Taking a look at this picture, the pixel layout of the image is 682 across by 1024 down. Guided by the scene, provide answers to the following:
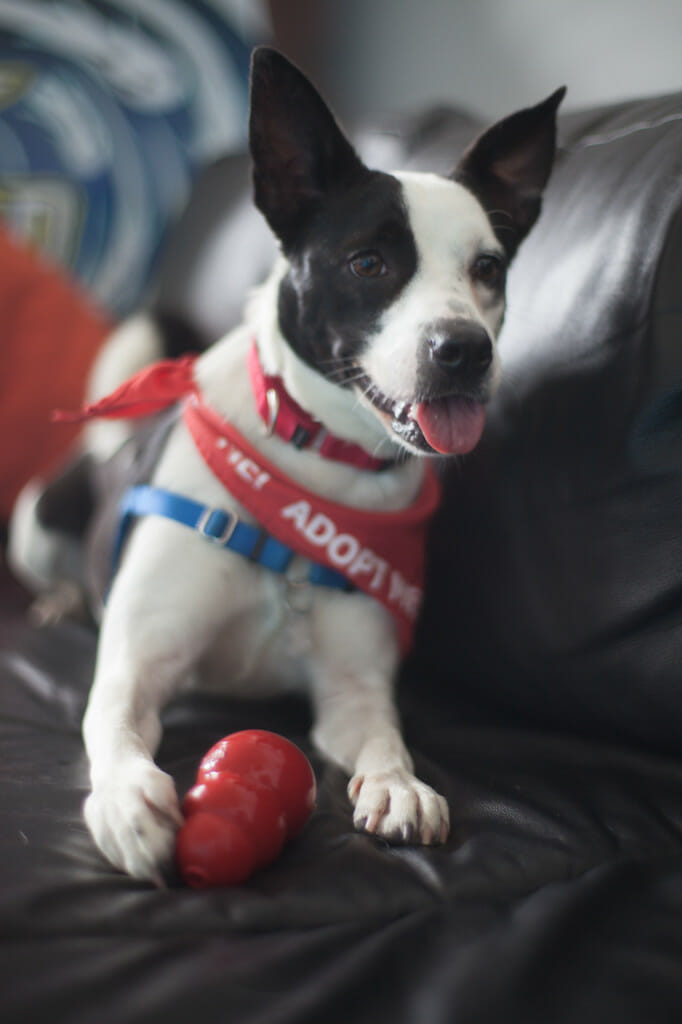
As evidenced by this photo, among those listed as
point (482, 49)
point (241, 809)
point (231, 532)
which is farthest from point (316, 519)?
point (482, 49)

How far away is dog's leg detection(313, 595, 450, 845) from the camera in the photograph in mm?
932

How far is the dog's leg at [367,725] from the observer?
0.93 metres

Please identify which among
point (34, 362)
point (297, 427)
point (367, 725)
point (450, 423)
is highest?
point (450, 423)

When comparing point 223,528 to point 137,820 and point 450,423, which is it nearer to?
point 450,423

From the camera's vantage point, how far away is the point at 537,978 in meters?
0.70

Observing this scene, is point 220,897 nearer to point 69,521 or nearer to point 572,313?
point 572,313

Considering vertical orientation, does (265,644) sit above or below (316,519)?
below

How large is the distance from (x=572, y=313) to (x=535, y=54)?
3.95 feet

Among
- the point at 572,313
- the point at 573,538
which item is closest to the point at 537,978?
the point at 573,538

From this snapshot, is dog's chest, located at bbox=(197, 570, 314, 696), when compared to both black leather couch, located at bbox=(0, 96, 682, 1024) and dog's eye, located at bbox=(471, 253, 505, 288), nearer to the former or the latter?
black leather couch, located at bbox=(0, 96, 682, 1024)

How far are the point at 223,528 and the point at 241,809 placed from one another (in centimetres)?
46

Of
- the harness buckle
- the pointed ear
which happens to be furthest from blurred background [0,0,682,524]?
the harness buckle

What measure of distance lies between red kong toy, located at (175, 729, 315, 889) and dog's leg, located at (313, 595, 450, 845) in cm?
10

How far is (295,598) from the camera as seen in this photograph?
1.24 meters
